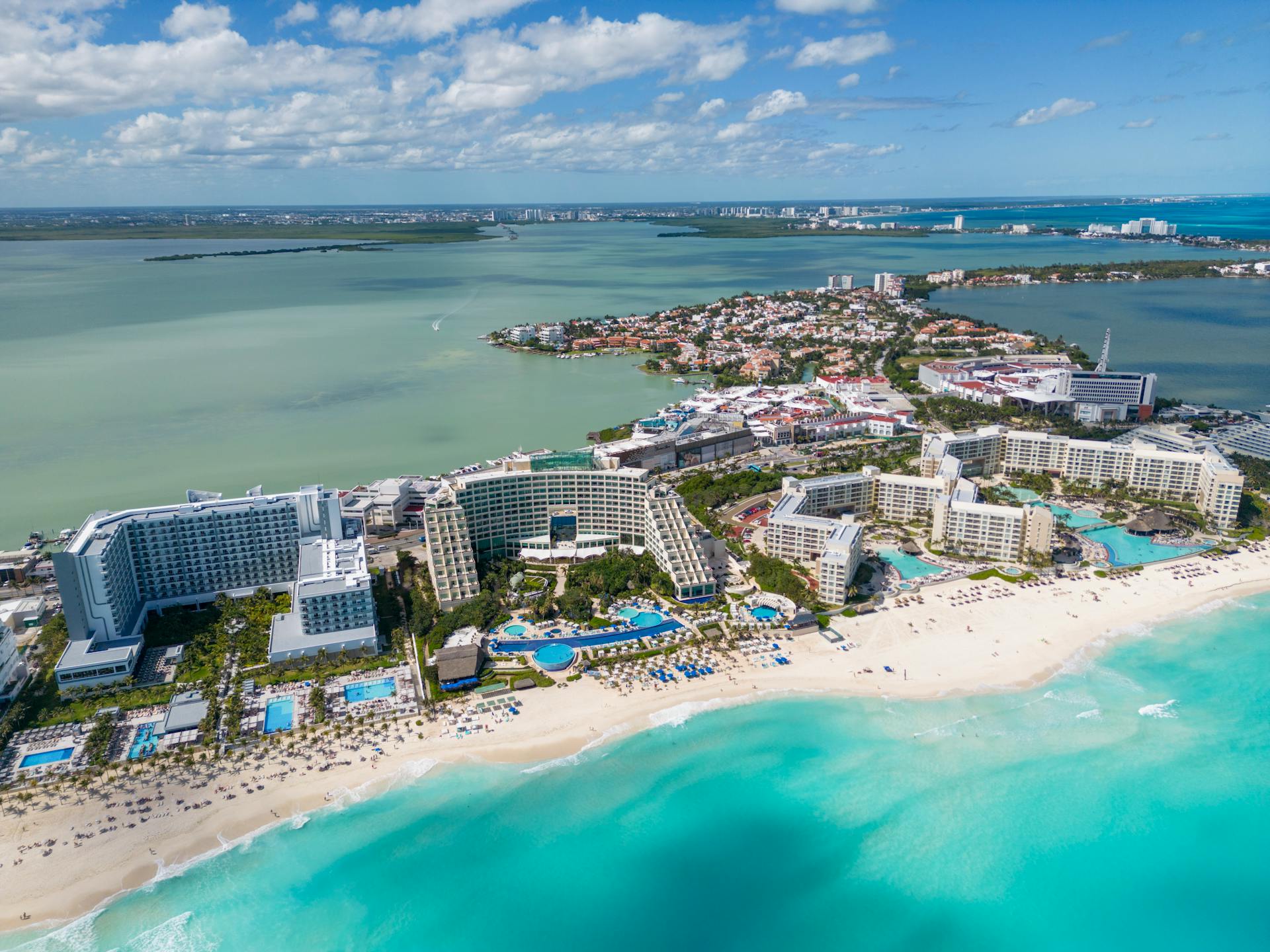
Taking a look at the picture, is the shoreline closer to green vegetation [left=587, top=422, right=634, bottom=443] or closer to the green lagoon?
the green lagoon

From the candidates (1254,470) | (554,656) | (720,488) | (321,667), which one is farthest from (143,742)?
(1254,470)

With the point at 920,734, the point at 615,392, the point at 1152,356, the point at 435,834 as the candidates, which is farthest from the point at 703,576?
the point at 1152,356

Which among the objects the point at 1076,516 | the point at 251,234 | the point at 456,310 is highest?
the point at 251,234

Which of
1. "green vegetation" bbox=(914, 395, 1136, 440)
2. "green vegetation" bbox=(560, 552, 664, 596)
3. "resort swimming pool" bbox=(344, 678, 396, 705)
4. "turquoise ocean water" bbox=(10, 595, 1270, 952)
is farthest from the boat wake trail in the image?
"turquoise ocean water" bbox=(10, 595, 1270, 952)

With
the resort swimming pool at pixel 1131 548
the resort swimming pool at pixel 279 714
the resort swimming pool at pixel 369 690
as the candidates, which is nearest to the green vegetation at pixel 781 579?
the resort swimming pool at pixel 1131 548

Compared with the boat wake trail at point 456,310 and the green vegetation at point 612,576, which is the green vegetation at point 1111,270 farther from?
the green vegetation at point 612,576

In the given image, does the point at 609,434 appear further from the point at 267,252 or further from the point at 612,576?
the point at 267,252
